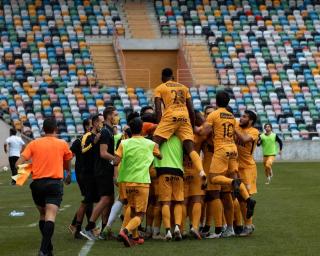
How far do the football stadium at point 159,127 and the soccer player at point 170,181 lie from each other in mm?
20

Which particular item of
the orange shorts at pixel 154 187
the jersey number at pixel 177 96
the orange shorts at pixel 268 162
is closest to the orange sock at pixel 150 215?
the orange shorts at pixel 154 187

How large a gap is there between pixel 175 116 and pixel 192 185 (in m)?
1.08

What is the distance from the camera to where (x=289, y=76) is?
45.3 m

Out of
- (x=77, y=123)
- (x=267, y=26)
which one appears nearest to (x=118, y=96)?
(x=77, y=123)

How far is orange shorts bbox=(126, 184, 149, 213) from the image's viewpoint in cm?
1316

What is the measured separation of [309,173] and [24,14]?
19641 millimetres

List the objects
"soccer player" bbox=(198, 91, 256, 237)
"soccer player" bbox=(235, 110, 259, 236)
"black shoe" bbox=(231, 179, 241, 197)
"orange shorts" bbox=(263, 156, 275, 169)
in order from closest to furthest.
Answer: "black shoe" bbox=(231, 179, 241, 197), "soccer player" bbox=(198, 91, 256, 237), "soccer player" bbox=(235, 110, 259, 236), "orange shorts" bbox=(263, 156, 275, 169)

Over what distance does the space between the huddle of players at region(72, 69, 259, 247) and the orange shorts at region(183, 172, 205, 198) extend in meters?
0.01

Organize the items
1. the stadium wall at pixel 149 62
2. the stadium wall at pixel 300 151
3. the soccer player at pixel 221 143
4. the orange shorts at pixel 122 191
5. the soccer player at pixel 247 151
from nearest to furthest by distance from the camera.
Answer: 1. the orange shorts at pixel 122 191
2. the soccer player at pixel 221 143
3. the soccer player at pixel 247 151
4. the stadium wall at pixel 300 151
5. the stadium wall at pixel 149 62

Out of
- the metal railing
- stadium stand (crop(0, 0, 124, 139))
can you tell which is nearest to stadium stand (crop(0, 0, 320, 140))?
stadium stand (crop(0, 0, 124, 139))

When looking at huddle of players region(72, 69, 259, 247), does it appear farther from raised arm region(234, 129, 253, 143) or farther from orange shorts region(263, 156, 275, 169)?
orange shorts region(263, 156, 275, 169)

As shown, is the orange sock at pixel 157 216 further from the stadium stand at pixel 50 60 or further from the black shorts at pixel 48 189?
the stadium stand at pixel 50 60

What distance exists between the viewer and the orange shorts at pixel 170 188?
539 inches

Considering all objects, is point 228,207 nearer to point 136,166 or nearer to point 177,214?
point 177,214
